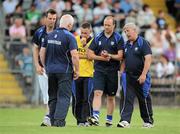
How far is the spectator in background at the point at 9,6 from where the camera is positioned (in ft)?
101

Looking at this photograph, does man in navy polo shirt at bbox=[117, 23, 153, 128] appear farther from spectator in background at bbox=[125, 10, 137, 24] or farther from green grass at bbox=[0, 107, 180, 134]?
spectator in background at bbox=[125, 10, 137, 24]

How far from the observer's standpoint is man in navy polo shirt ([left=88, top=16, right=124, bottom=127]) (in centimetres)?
1898

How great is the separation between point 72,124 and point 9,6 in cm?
1195

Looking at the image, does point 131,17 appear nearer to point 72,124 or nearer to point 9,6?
point 9,6

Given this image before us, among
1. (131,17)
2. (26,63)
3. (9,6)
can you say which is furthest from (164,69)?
(9,6)

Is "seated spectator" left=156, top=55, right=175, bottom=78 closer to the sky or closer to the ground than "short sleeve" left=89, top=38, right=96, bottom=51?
closer to the ground

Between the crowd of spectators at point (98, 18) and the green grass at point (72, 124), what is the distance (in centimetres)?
314

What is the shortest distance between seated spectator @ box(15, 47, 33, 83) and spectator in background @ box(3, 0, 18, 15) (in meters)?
2.83

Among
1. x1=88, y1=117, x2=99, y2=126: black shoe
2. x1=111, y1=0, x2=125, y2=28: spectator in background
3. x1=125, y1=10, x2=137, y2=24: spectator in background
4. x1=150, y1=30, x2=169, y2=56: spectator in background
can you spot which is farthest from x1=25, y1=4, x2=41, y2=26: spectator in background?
x1=88, y1=117, x2=99, y2=126: black shoe

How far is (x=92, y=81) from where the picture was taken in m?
19.4

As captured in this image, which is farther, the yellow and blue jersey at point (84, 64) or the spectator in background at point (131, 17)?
the spectator in background at point (131, 17)

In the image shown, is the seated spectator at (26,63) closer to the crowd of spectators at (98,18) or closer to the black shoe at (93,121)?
the crowd of spectators at (98,18)

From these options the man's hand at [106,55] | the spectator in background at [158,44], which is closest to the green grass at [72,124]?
the man's hand at [106,55]

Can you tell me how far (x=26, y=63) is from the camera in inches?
1125
